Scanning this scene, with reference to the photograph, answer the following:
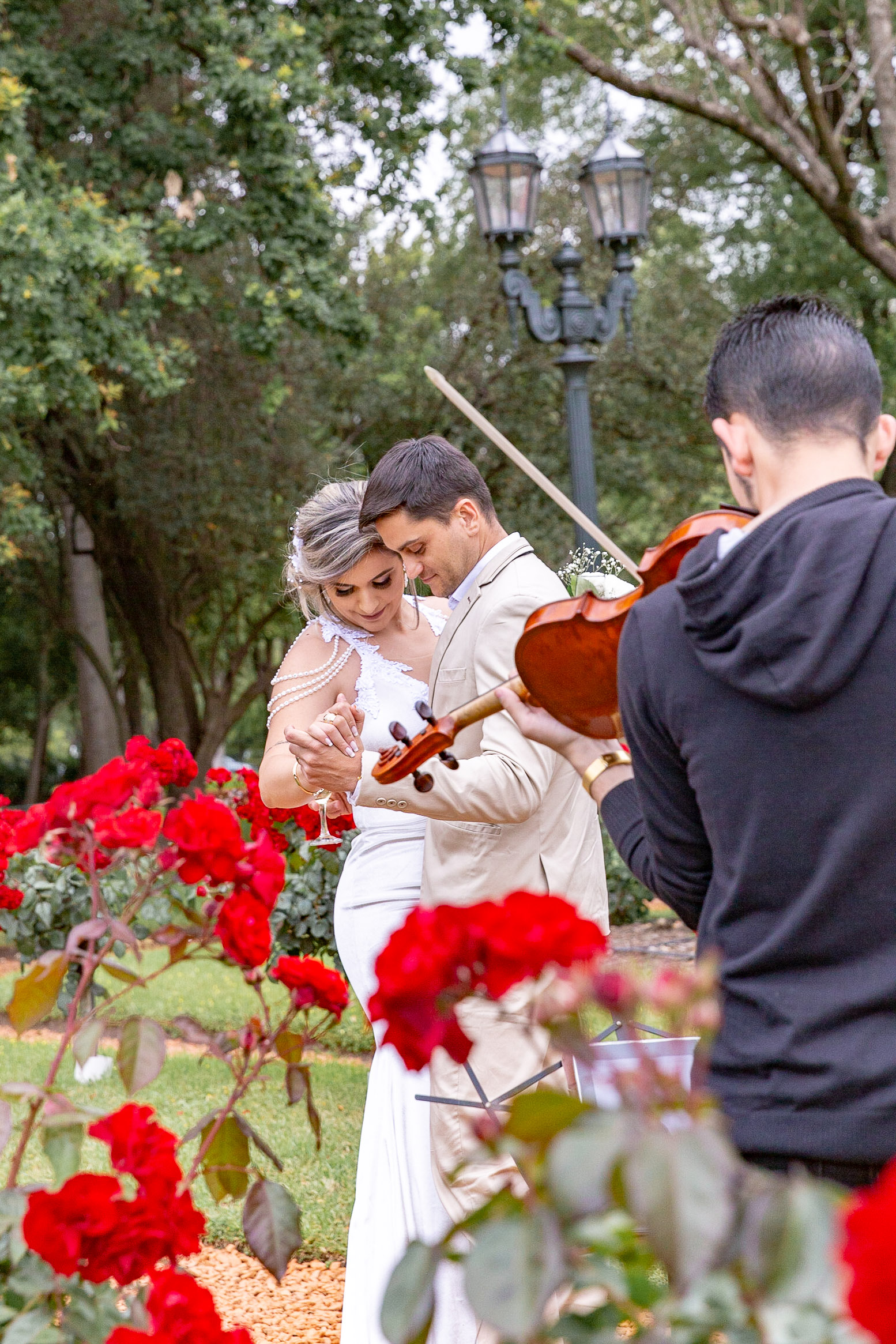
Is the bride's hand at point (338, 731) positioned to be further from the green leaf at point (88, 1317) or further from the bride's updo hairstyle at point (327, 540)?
the green leaf at point (88, 1317)

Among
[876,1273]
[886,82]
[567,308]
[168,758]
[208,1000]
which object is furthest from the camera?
[886,82]

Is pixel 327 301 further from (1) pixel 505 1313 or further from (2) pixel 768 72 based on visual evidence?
(1) pixel 505 1313

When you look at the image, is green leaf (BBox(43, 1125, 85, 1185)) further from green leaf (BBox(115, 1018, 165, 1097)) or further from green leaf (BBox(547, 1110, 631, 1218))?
green leaf (BBox(547, 1110, 631, 1218))

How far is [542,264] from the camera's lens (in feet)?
53.0

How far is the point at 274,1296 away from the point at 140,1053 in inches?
121

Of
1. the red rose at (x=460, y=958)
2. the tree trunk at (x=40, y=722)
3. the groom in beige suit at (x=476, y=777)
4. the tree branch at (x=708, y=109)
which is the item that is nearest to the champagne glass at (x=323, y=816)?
the groom in beige suit at (x=476, y=777)

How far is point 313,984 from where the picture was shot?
1623mm

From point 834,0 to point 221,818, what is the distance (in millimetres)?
14887

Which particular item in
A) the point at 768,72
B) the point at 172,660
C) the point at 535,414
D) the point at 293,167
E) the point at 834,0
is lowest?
the point at 172,660

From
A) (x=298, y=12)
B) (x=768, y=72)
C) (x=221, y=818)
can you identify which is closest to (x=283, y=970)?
(x=221, y=818)

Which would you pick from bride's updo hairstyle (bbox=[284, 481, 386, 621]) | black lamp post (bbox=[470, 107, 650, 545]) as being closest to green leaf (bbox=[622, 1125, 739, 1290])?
bride's updo hairstyle (bbox=[284, 481, 386, 621])

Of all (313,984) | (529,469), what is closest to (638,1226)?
(313,984)

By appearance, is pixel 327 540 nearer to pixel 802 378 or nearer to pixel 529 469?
pixel 529 469

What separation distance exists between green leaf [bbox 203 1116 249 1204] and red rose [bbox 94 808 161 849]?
341mm
